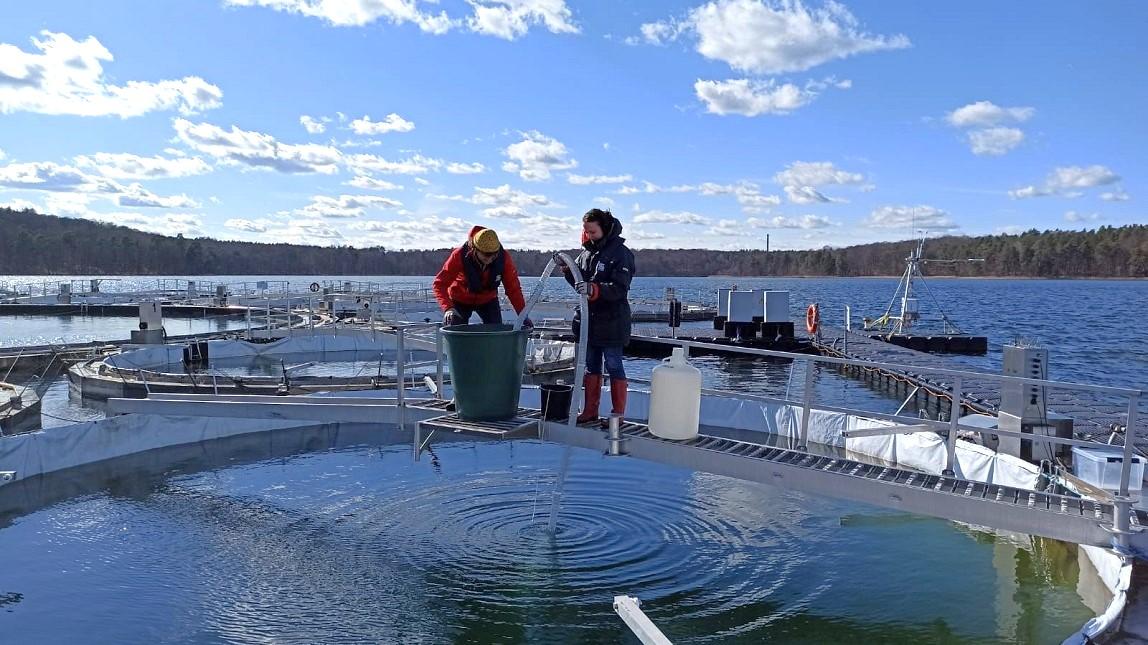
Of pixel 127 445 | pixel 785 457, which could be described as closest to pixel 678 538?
pixel 785 457

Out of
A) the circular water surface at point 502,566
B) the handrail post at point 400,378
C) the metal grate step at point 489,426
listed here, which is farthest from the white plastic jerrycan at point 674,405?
the handrail post at point 400,378

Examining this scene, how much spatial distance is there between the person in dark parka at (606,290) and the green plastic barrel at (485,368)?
2.09 feet

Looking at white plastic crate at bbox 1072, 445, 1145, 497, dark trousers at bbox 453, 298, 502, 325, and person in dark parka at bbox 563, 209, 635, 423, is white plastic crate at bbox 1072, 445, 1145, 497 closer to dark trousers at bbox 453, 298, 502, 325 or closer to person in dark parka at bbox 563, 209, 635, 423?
person in dark parka at bbox 563, 209, 635, 423

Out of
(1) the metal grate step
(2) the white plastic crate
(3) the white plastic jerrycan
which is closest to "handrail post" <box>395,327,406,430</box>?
(1) the metal grate step

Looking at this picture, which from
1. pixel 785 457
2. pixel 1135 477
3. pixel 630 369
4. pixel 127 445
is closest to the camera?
pixel 785 457

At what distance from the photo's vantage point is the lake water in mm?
5852

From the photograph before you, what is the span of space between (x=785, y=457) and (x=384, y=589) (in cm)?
353

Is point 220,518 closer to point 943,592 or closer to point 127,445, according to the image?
point 127,445

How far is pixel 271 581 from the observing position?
664 cm

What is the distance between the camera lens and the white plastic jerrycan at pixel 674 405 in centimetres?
644

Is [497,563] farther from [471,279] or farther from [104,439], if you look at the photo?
[104,439]

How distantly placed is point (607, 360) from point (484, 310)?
1.46 meters

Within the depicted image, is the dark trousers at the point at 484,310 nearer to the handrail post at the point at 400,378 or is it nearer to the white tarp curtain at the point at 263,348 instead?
the handrail post at the point at 400,378

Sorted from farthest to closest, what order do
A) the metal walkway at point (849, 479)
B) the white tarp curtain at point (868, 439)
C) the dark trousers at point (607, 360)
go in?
the white tarp curtain at point (868, 439) → the dark trousers at point (607, 360) → the metal walkway at point (849, 479)
